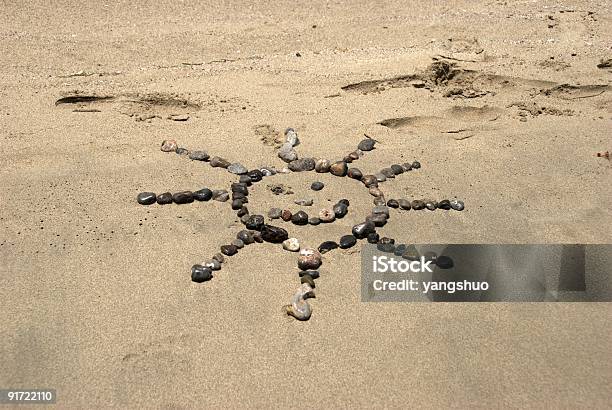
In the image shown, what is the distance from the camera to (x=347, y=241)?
3934 millimetres

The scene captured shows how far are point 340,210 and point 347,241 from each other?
302 mm

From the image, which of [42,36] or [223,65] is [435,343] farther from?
[42,36]

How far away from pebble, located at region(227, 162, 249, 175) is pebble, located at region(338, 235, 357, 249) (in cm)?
98

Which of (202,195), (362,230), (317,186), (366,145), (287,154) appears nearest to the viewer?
(362,230)

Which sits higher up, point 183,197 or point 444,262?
point 183,197

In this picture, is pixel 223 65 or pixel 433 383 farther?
pixel 223 65

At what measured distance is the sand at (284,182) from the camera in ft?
10.5

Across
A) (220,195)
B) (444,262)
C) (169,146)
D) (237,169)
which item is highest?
(169,146)

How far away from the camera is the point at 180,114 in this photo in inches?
202

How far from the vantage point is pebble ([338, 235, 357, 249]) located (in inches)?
154

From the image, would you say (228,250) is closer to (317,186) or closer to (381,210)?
(317,186)

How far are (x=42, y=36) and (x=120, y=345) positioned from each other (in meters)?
4.12

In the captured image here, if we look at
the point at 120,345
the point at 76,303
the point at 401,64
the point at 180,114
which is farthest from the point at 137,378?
the point at 401,64

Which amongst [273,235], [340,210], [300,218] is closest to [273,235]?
[273,235]
